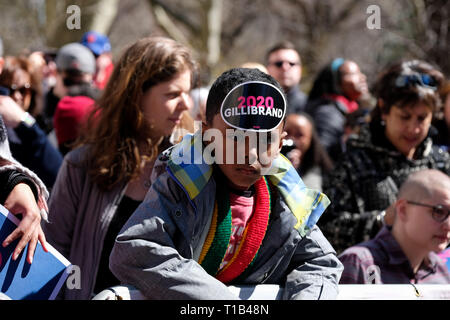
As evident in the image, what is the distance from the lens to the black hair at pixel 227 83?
1.80 meters

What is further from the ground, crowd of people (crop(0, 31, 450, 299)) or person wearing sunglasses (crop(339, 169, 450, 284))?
crowd of people (crop(0, 31, 450, 299))

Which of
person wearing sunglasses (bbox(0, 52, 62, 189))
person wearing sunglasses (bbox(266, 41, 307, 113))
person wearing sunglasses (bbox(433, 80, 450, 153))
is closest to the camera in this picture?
person wearing sunglasses (bbox(0, 52, 62, 189))

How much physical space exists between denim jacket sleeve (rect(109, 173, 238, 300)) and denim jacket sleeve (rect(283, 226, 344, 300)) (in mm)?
219

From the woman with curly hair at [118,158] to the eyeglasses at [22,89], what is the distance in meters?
1.03

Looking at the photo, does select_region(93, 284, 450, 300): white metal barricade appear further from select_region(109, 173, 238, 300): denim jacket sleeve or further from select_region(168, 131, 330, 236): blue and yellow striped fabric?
select_region(168, 131, 330, 236): blue and yellow striped fabric

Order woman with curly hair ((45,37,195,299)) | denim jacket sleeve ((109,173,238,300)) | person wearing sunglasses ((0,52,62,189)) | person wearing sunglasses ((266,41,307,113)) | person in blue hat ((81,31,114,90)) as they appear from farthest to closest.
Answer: person in blue hat ((81,31,114,90))
person wearing sunglasses ((266,41,307,113))
person wearing sunglasses ((0,52,62,189))
woman with curly hair ((45,37,195,299))
denim jacket sleeve ((109,173,238,300))

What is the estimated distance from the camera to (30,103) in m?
3.80

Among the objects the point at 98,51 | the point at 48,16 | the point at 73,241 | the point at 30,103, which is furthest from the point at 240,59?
the point at 73,241

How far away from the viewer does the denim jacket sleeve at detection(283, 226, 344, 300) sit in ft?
5.99

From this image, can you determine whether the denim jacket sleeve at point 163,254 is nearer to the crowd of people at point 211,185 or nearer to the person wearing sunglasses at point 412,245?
the crowd of people at point 211,185

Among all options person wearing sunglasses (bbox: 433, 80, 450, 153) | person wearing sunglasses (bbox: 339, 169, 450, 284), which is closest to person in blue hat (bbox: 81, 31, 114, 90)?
person wearing sunglasses (bbox: 433, 80, 450, 153)

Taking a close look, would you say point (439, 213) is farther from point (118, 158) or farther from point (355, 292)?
point (118, 158)

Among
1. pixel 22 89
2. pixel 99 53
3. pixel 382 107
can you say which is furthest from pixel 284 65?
pixel 22 89

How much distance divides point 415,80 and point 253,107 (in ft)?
5.68
